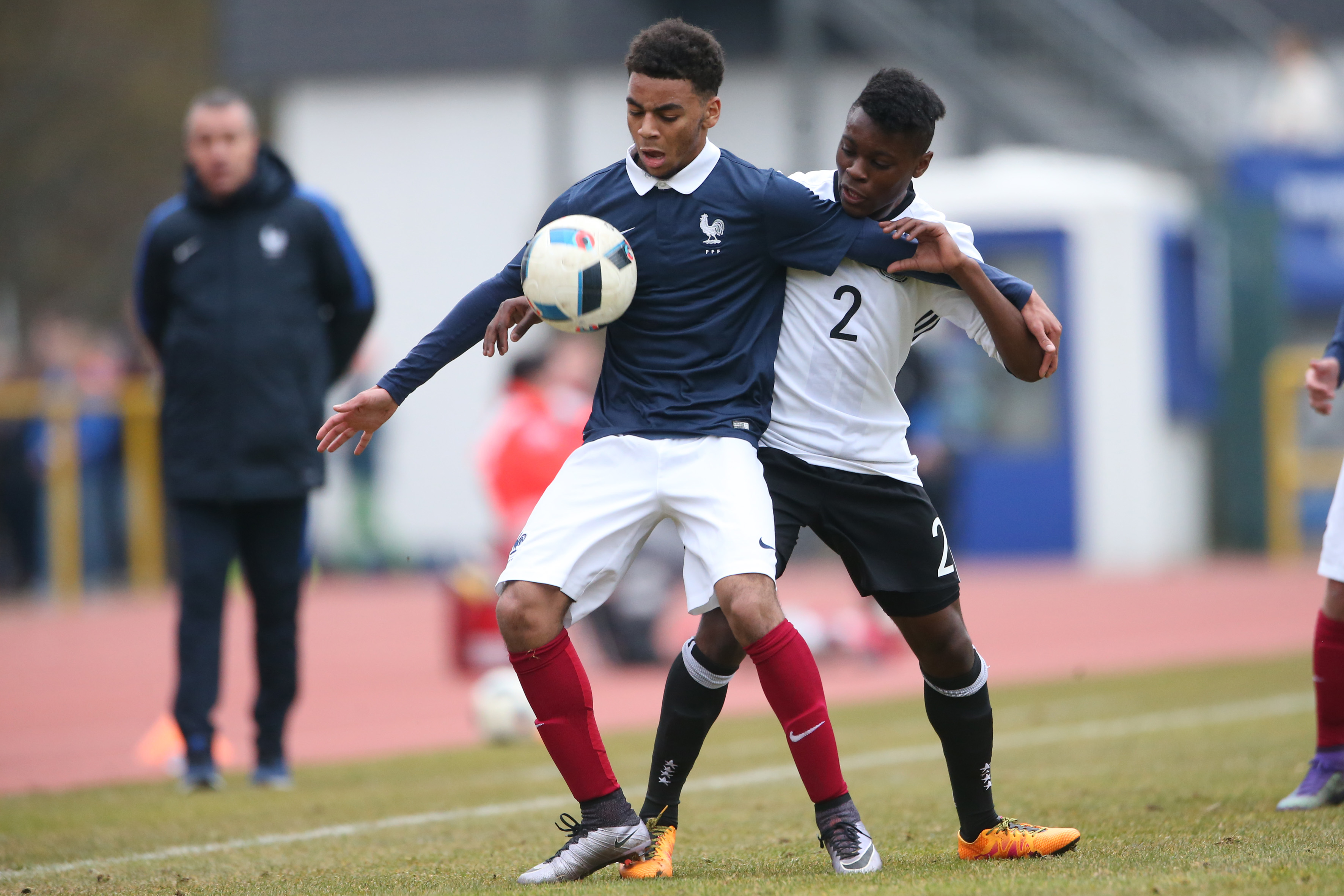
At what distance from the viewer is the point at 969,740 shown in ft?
16.8

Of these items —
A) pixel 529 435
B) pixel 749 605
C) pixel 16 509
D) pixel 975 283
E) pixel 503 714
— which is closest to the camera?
pixel 749 605

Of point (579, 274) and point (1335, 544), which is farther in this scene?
point (1335, 544)

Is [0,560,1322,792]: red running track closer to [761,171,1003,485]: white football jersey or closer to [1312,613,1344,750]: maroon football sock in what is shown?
[1312,613,1344,750]: maroon football sock

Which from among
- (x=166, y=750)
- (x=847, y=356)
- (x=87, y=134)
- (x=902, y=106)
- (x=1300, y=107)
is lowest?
(x=166, y=750)

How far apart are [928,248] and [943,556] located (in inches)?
33.7

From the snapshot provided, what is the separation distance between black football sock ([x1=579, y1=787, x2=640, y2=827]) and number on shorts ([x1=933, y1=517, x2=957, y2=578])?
107cm

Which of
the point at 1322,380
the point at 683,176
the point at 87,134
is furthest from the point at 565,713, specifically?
the point at 87,134

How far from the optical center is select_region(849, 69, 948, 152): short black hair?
477 centimetres

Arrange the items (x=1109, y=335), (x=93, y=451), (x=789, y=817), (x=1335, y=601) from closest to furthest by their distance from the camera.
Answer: (x=1335, y=601) < (x=789, y=817) < (x=93, y=451) < (x=1109, y=335)

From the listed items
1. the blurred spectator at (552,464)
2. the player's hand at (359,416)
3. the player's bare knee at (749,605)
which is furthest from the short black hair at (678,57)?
the blurred spectator at (552,464)

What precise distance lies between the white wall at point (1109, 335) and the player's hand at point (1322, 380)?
12522mm

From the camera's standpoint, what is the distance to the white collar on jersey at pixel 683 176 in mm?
4953

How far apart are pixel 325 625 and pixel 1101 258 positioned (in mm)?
8827

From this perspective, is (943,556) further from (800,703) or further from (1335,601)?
(1335,601)
